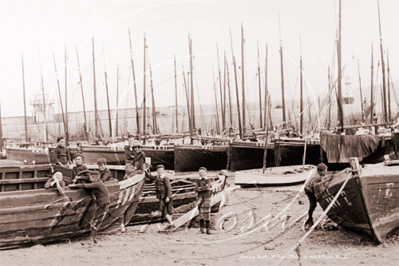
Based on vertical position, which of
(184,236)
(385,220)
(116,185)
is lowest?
(184,236)

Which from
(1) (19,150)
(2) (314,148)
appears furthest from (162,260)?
(1) (19,150)

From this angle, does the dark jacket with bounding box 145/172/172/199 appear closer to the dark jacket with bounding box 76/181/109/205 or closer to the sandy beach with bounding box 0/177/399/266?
the sandy beach with bounding box 0/177/399/266

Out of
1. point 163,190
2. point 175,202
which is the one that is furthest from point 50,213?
point 175,202

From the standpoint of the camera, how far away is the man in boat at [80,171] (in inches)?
300

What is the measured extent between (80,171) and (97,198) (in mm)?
781

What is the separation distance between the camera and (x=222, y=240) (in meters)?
8.03

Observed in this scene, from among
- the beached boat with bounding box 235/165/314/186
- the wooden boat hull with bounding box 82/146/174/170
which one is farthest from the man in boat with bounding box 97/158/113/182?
the wooden boat hull with bounding box 82/146/174/170

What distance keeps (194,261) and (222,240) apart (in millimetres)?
1607

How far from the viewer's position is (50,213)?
23.8ft

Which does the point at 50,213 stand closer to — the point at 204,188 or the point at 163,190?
the point at 163,190

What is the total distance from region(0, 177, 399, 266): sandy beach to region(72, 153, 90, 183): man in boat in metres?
1.24

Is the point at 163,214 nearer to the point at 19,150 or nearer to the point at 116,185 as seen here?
the point at 116,185

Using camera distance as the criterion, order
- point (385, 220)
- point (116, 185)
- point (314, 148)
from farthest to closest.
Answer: point (314, 148), point (116, 185), point (385, 220)

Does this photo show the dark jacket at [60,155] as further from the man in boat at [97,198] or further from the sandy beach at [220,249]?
the man in boat at [97,198]
